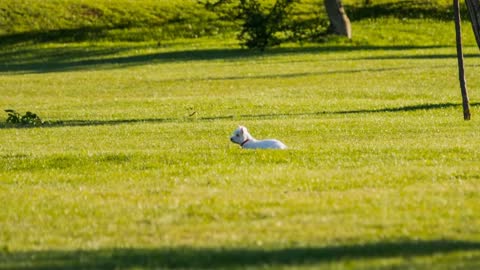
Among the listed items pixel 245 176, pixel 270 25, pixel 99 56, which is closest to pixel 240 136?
pixel 245 176

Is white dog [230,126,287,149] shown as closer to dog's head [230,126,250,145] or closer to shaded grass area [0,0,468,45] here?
dog's head [230,126,250,145]

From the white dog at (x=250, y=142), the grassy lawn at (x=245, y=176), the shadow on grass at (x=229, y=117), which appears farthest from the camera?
the shadow on grass at (x=229, y=117)

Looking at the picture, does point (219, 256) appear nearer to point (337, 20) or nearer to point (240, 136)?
point (240, 136)

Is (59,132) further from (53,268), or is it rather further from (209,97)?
(53,268)

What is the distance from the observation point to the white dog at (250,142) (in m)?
21.2

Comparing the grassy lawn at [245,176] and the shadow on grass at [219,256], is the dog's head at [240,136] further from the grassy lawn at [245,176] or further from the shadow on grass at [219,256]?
the shadow on grass at [219,256]

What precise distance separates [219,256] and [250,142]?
10668 millimetres

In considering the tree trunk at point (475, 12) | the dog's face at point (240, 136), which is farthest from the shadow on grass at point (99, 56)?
the dog's face at point (240, 136)

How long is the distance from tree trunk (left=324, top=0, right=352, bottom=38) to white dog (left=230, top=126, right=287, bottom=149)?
40.7 metres

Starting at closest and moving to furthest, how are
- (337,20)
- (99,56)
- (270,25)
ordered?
(270,25) < (99,56) < (337,20)

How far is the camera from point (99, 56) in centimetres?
6078

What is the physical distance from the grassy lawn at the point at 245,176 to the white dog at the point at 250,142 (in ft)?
0.80

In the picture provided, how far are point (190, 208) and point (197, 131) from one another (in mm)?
13366

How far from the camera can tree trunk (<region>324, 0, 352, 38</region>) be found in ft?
203
